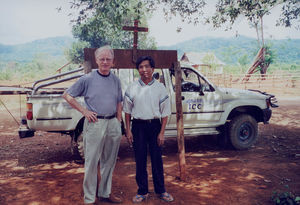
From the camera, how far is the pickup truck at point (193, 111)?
4.88 m

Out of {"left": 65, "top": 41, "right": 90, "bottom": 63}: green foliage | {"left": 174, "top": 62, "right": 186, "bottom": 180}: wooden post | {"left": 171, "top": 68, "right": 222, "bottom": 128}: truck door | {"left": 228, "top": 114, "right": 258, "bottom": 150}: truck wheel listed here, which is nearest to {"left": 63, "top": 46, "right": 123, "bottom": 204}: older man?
{"left": 174, "top": 62, "right": 186, "bottom": 180}: wooden post

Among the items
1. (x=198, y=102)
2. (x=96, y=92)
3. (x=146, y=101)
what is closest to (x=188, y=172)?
(x=198, y=102)

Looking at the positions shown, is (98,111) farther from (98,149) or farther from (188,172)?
(188,172)

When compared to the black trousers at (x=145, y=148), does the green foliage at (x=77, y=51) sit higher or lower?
higher

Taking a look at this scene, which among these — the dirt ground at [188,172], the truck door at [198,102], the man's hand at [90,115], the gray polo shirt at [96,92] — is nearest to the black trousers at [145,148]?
the dirt ground at [188,172]

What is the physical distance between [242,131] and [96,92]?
14.3ft

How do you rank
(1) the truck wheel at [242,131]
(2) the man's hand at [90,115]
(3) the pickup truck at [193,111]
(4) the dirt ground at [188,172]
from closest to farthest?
(2) the man's hand at [90,115]
(4) the dirt ground at [188,172]
(3) the pickup truck at [193,111]
(1) the truck wheel at [242,131]

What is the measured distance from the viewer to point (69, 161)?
5562mm

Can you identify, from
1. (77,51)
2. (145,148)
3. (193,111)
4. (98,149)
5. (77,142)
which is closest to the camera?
(98,149)

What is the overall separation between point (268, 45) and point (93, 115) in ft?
97.1

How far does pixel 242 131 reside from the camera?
20.5ft

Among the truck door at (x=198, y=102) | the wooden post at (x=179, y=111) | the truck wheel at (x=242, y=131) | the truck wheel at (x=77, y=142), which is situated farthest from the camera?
the truck wheel at (x=242, y=131)

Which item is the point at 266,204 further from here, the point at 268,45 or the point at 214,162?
the point at 268,45

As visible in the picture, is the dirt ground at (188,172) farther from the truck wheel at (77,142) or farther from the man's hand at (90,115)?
the man's hand at (90,115)
